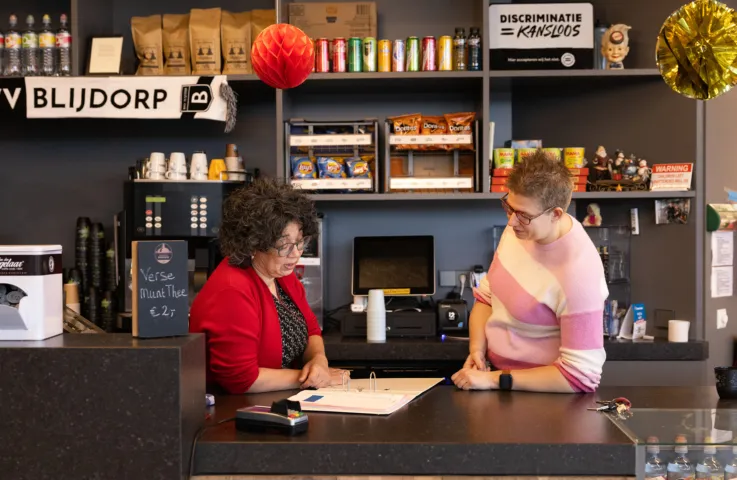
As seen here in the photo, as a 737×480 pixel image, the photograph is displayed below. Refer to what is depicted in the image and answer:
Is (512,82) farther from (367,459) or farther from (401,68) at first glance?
(367,459)

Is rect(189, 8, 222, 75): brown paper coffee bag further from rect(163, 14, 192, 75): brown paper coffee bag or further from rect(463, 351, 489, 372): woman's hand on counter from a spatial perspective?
rect(463, 351, 489, 372): woman's hand on counter

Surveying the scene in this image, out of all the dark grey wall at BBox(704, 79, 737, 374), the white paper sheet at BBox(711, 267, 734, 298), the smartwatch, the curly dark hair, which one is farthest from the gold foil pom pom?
the white paper sheet at BBox(711, 267, 734, 298)

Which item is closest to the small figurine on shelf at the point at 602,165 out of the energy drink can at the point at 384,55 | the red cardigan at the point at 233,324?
the energy drink can at the point at 384,55

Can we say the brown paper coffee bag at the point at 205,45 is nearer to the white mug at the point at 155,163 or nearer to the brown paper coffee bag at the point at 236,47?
the brown paper coffee bag at the point at 236,47

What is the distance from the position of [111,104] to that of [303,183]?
3.05 feet

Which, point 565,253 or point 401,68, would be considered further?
point 401,68

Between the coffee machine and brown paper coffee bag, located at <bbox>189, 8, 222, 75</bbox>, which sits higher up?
brown paper coffee bag, located at <bbox>189, 8, 222, 75</bbox>

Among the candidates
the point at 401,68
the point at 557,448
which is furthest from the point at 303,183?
the point at 557,448

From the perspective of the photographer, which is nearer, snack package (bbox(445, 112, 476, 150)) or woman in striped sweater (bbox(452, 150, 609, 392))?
woman in striped sweater (bbox(452, 150, 609, 392))

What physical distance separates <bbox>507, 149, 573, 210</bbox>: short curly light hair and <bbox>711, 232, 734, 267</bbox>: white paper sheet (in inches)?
62.2

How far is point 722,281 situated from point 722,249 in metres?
0.15

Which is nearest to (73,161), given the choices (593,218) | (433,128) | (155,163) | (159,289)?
(155,163)

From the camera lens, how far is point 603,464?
1.70 m

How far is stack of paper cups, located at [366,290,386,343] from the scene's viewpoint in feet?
11.4
